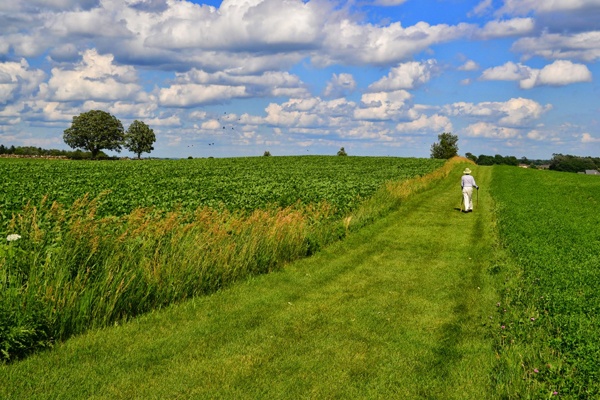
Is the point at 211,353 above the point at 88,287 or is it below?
below

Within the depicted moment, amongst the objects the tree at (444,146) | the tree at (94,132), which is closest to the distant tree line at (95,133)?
the tree at (94,132)

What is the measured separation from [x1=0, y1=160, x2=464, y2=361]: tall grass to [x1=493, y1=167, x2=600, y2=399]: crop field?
599 cm

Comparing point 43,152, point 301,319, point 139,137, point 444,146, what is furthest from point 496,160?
point 301,319

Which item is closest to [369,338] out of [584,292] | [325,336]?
[325,336]

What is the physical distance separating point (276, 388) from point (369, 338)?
7.77 feet

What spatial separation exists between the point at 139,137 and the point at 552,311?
128 metres

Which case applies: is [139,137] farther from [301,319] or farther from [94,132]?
[301,319]

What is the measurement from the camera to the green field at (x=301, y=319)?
6.77m

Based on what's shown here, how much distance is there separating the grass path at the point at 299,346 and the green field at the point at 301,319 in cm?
3

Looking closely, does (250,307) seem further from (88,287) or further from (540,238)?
(540,238)

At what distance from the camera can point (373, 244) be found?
16.2 m

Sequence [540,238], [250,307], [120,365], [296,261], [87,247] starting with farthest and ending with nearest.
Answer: [540,238] < [296,261] < [250,307] < [87,247] < [120,365]

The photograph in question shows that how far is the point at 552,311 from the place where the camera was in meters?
8.86

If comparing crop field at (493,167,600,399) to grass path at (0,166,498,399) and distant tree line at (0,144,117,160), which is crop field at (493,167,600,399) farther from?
distant tree line at (0,144,117,160)
